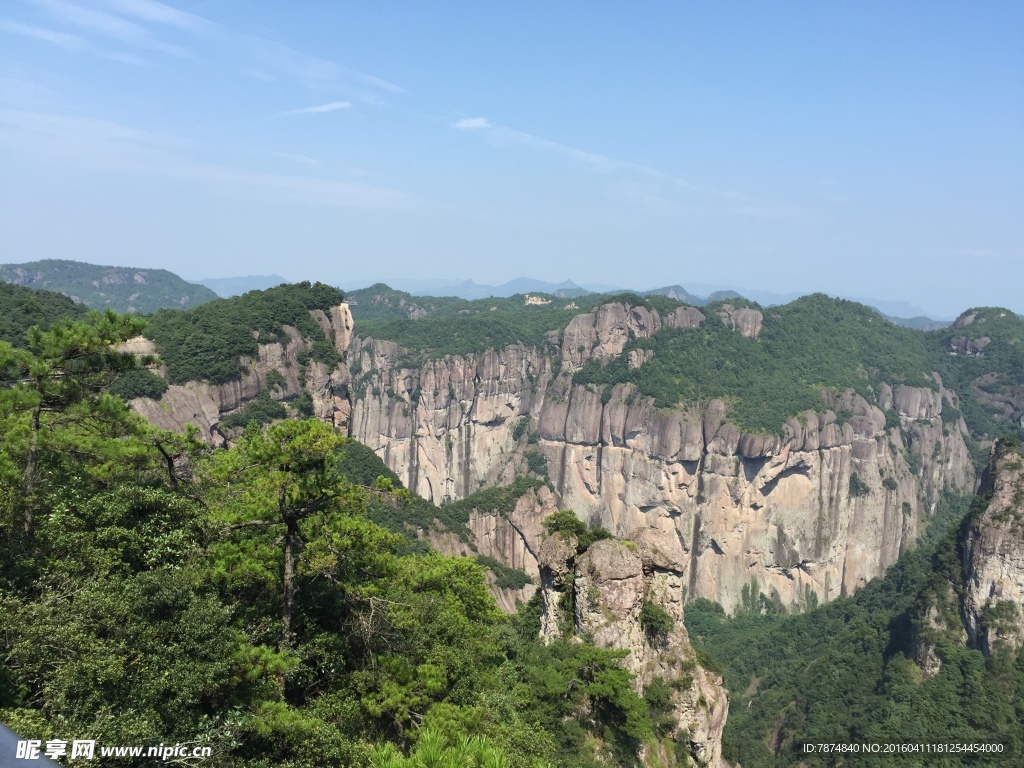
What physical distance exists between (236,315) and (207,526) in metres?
40.7

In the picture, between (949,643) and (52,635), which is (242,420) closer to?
(52,635)

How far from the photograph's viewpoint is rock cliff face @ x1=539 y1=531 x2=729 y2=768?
2478cm

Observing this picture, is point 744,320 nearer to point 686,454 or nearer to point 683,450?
point 683,450

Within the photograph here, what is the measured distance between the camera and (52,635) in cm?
1016

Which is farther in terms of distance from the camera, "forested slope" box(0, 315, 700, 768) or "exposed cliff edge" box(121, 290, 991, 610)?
"exposed cliff edge" box(121, 290, 991, 610)

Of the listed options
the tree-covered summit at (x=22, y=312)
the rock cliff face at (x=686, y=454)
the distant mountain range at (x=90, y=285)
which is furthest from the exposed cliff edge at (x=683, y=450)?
the distant mountain range at (x=90, y=285)

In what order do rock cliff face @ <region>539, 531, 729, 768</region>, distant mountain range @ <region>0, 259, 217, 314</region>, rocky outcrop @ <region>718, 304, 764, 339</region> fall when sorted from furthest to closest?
distant mountain range @ <region>0, 259, 217, 314</region>, rocky outcrop @ <region>718, 304, 764, 339</region>, rock cliff face @ <region>539, 531, 729, 768</region>

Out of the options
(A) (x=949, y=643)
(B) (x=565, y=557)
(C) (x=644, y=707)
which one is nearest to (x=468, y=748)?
(C) (x=644, y=707)

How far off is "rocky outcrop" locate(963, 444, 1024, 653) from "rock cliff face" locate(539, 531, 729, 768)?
2738cm

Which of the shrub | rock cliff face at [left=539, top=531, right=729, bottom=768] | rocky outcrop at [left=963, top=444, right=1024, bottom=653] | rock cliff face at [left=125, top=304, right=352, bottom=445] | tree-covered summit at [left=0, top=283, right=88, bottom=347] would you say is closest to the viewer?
rock cliff face at [left=539, top=531, right=729, bottom=768]

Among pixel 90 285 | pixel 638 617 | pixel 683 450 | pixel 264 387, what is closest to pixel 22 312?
pixel 264 387

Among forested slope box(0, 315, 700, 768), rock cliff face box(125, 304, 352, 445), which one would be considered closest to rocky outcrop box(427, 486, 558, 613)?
rock cliff face box(125, 304, 352, 445)

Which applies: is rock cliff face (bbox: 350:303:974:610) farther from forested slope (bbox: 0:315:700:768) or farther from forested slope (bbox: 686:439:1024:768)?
forested slope (bbox: 0:315:700:768)

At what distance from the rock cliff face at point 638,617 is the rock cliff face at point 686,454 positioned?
6445 cm
